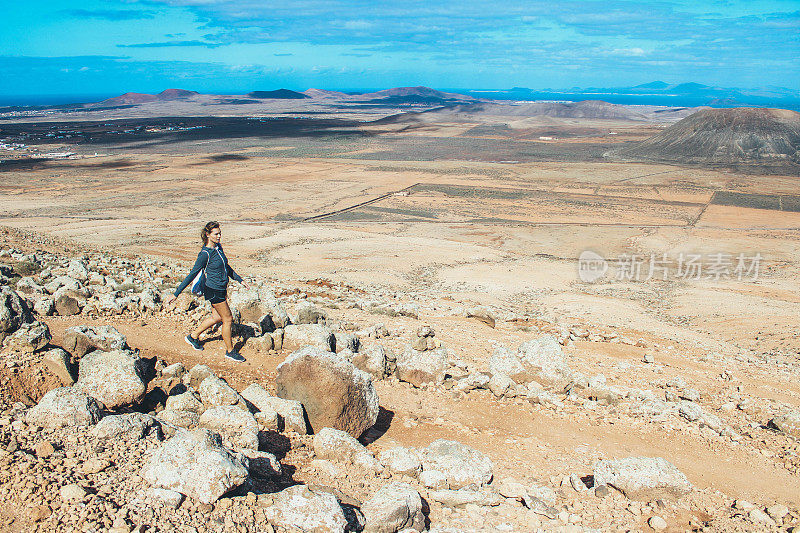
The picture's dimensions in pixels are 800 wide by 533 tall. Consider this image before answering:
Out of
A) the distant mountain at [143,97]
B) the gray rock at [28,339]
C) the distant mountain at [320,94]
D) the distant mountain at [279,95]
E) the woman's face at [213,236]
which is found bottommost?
the gray rock at [28,339]

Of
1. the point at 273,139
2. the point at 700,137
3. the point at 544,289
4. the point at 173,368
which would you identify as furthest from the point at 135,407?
the point at 273,139

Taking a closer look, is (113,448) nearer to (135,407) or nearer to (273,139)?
(135,407)

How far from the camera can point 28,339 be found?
4609 mm

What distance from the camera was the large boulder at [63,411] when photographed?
3.46 meters

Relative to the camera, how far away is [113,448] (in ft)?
11.0

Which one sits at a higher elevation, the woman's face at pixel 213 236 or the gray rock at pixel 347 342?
the woman's face at pixel 213 236

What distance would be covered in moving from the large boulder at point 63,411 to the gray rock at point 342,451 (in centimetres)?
145

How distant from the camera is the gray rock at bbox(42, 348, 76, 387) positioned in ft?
14.2

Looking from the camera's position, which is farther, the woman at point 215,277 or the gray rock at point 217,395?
the woman at point 215,277

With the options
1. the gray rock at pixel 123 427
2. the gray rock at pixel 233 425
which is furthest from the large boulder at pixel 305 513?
the gray rock at pixel 123 427

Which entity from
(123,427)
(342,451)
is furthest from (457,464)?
(123,427)

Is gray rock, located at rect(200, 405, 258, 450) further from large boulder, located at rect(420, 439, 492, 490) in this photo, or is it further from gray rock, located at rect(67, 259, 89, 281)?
gray rock, located at rect(67, 259, 89, 281)

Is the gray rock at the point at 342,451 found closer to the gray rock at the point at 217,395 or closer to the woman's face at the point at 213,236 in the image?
the gray rock at the point at 217,395

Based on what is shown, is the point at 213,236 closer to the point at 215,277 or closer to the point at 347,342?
the point at 215,277
